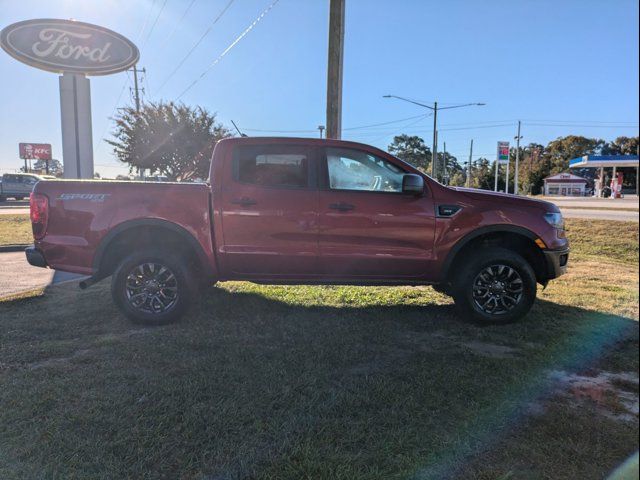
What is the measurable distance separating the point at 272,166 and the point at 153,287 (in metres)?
1.79

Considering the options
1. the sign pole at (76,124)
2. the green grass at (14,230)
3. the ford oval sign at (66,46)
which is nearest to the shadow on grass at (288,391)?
the green grass at (14,230)

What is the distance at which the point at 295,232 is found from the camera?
4762 millimetres

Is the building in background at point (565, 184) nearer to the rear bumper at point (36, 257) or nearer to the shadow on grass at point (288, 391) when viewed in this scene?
the shadow on grass at point (288, 391)

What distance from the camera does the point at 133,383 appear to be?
3434 mm

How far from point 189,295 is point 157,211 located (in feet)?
3.09

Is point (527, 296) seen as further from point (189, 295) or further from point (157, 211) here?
point (157, 211)

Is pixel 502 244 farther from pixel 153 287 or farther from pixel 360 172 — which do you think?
pixel 153 287

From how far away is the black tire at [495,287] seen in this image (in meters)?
4.76

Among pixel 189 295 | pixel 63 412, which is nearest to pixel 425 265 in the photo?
pixel 189 295

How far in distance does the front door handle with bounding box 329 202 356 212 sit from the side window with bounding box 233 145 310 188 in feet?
1.25

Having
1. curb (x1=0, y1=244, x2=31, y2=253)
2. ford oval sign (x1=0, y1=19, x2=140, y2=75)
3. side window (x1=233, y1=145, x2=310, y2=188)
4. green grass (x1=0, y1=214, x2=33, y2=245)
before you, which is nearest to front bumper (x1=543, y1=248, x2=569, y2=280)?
side window (x1=233, y1=145, x2=310, y2=188)

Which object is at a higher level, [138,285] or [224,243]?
[224,243]

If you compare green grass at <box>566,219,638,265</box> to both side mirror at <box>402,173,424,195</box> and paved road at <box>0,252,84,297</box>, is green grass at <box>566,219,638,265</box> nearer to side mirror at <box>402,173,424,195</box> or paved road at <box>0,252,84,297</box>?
side mirror at <box>402,173,424,195</box>

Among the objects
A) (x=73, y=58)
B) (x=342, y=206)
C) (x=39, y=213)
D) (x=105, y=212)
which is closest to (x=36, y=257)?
(x=39, y=213)
